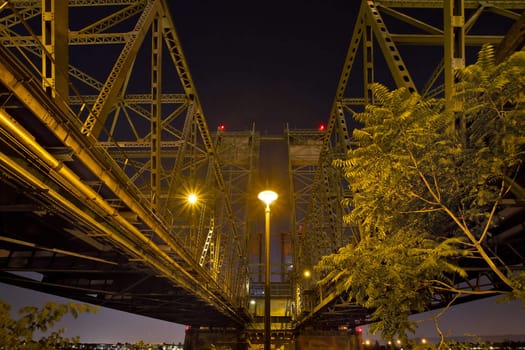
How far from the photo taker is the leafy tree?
593 cm

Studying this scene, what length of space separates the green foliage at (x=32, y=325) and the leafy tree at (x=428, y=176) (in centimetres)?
497

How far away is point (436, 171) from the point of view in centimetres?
698

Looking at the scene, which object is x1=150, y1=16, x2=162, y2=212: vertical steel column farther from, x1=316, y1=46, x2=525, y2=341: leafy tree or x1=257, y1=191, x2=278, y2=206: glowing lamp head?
x1=316, y1=46, x2=525, y2=341: leafy tree

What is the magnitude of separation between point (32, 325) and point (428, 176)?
Answer: 6.59 meters

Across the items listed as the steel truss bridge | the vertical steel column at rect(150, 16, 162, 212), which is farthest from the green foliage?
the vertical steel column at rect(150, 16, 162, 212)

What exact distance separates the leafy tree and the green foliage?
497 cm

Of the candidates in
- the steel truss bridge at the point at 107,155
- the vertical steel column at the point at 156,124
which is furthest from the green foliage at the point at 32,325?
the vertical steel column at the point at 156,124

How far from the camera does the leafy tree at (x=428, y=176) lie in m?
5.93

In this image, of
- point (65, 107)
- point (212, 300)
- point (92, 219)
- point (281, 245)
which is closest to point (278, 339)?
point (281, 245)

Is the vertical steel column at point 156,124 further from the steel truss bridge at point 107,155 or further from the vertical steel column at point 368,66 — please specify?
the vertical steel column at point 368,66

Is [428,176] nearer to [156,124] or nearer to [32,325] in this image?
[32,325]

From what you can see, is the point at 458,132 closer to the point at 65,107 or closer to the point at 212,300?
the point at 65,107

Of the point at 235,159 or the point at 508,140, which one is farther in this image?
the point at 235,159

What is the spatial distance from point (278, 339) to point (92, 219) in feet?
158
